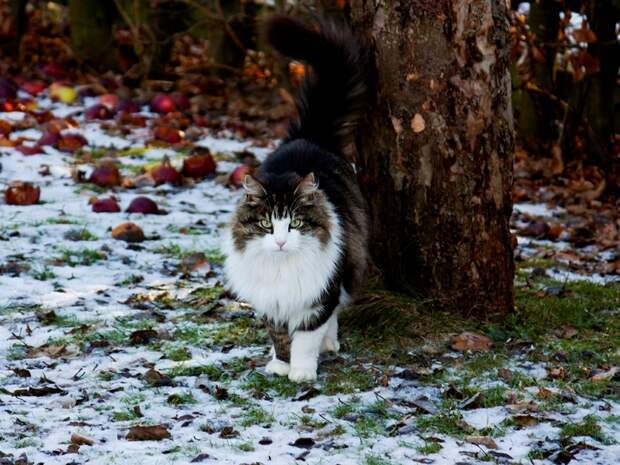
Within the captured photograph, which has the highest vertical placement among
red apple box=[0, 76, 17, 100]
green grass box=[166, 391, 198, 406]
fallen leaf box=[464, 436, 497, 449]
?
red apple box=[0, 76, 17, 100]

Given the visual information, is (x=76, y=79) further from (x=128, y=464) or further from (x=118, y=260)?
(x=128, y=464)

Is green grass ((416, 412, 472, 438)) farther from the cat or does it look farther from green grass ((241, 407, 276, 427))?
the cat

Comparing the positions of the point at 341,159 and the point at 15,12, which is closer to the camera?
the point at 341,159

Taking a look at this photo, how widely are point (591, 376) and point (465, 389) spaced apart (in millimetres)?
647

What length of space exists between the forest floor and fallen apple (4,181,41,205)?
0.17 meters

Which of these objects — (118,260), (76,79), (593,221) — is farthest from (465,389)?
(76,79)

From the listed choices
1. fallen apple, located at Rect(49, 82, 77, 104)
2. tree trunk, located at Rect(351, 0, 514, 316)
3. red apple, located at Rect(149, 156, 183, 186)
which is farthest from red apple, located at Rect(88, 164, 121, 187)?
tree trunk, located at Rect(351, 0, 514, 316)

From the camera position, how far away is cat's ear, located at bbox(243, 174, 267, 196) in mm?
4371

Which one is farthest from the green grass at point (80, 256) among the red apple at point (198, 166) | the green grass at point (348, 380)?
the green grass at point (348, 380)

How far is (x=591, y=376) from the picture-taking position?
442 centimetres

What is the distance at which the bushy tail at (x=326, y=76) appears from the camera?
197 inches

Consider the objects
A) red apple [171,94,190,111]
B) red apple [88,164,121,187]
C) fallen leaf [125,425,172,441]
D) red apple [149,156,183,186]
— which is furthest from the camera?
red apple [171,94,190,111]

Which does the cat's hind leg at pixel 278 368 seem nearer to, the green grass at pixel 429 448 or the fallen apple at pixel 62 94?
the green grass at pixel 429 448

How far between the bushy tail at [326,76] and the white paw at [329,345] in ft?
3.59
